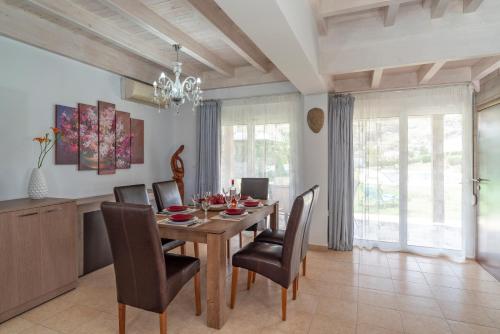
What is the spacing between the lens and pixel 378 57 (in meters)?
2.76

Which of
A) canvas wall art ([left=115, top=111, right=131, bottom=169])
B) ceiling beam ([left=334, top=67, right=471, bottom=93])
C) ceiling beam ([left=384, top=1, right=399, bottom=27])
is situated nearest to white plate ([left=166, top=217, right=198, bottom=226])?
canvas wall art ([left=115, top=111, right=131, bottom=169])

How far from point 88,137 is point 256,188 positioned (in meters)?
2.20

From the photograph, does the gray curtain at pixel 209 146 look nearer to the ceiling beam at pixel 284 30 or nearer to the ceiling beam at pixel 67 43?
the ceiling beam at pixel 67 43

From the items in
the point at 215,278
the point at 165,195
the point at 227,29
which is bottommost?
the point at 215,278

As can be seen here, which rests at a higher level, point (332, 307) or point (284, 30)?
point (284, 30)

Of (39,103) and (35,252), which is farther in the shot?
(39,103)

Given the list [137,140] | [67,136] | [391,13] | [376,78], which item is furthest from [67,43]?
[376,78]

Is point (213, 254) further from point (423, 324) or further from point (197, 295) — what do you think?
point (423, 324)

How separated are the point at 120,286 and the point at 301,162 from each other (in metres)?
2.89

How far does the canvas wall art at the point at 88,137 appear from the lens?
3.27 meters

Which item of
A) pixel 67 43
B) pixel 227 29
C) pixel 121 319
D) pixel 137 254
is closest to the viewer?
pixel 137 254

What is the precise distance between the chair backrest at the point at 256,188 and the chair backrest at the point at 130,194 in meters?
1.32

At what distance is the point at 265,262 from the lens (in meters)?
2.20

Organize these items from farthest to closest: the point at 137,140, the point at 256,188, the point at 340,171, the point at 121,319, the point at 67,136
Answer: the point at 137,140
the point at 340,171
the point at 256,188
the point at 67,136
the point at 121,319
